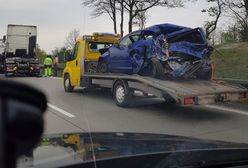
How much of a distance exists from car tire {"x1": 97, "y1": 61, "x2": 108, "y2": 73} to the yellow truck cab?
489 millimetres

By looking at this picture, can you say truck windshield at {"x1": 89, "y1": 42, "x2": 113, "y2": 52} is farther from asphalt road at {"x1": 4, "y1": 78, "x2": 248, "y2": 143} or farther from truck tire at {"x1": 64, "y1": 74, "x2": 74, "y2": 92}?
asphalt road at {"x1": 4, "y1": 78, "x2": 248, "y2": 143}

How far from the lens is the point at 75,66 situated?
1460 centimetres

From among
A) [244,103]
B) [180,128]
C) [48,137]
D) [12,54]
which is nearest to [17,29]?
[12,54]

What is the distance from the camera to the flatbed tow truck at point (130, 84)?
9094mm

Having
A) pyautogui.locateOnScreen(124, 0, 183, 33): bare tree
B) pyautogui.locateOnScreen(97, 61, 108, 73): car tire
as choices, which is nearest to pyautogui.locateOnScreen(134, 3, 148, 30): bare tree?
pyautogui.locateOnScreen(124, 0, 183, 33): bare tree

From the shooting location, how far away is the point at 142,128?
27.0 ft

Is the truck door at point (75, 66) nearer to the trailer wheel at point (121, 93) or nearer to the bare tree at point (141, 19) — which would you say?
the trailer wheel at point (121, 93)

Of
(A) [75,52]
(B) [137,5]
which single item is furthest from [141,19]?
(A) [75,52]

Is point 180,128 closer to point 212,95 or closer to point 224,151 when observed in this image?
point 212,95

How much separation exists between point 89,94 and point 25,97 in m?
13.9

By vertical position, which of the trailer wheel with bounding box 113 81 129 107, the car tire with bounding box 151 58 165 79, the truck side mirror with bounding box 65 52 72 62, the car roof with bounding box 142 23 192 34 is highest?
the car roof with bounding box 142 23 192 34

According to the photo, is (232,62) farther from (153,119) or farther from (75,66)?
(153,119)

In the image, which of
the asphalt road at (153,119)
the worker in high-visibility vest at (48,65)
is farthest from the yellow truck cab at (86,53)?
the worker in high-visibility vest at (48,65)

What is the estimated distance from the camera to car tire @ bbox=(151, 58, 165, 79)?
10414 mm
